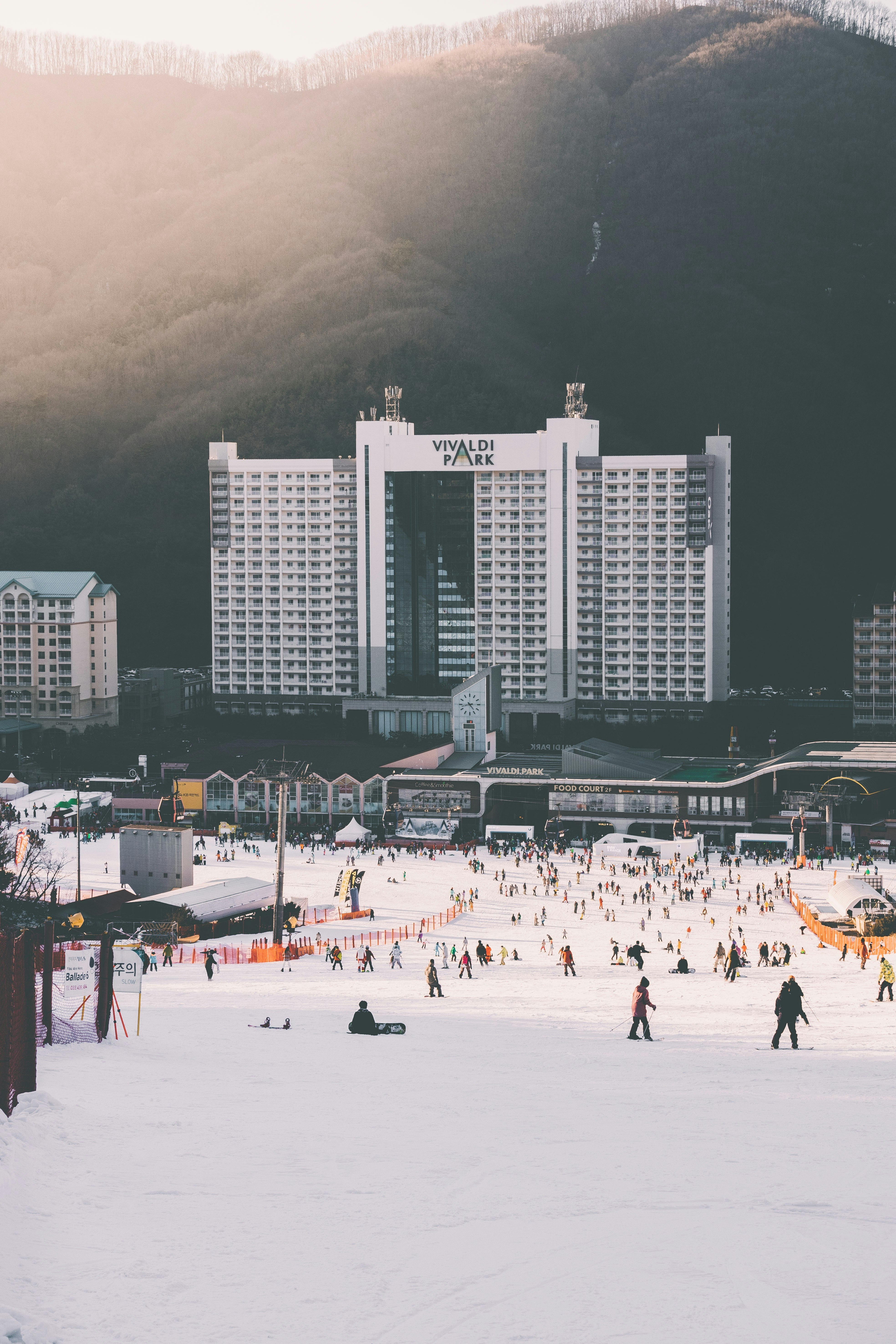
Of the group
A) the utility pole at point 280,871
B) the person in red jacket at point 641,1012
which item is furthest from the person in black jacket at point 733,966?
the utility pole at point 280,871

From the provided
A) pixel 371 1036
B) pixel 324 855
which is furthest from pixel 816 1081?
pixel 324 855

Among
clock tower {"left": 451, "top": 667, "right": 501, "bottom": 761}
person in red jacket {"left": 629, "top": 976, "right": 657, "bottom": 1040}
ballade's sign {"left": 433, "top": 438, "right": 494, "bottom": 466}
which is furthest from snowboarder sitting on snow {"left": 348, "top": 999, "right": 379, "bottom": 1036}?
ballade's sign {"left": 433, "top": 438, "right": 494, "bottom": 466}

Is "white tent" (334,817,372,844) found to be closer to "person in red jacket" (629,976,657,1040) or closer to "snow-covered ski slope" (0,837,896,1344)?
"snow-covered ski slope" (0,837,896,1344)

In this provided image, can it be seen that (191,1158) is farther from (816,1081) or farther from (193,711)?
(193,711)

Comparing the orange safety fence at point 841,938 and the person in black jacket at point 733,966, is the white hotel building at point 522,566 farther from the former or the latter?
the person in black jacket at point 733,966

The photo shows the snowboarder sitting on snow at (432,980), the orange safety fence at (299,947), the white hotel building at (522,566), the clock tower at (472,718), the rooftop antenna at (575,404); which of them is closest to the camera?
the snowboarder sitting on snow at (432,980)
